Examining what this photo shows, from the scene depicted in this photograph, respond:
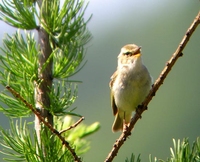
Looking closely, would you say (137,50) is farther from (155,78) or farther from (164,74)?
(155,78)

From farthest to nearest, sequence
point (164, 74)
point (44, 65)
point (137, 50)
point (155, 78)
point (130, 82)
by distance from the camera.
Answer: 1. point (155, 78)
2. point (137, 50)
3. point (130, 82)
4. point (44, 65)
5. point (164, 74)

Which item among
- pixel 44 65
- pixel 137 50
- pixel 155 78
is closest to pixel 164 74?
pixel 44 65

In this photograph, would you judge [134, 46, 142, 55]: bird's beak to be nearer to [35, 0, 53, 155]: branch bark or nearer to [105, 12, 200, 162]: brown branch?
[35, 0, 53, 155]: branch bark

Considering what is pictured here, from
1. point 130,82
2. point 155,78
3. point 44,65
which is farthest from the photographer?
point 155,78

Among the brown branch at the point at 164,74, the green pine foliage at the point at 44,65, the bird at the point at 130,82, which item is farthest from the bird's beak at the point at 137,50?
the brown branch at the point at 164,74

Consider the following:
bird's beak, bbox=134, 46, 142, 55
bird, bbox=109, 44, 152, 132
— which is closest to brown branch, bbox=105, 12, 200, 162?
bird, bbox=109, 44, 152, 132

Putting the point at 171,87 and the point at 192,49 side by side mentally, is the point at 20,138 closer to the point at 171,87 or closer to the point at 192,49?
the point at 171,87

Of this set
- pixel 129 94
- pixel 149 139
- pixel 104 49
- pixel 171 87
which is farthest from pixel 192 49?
pixel 129 94
